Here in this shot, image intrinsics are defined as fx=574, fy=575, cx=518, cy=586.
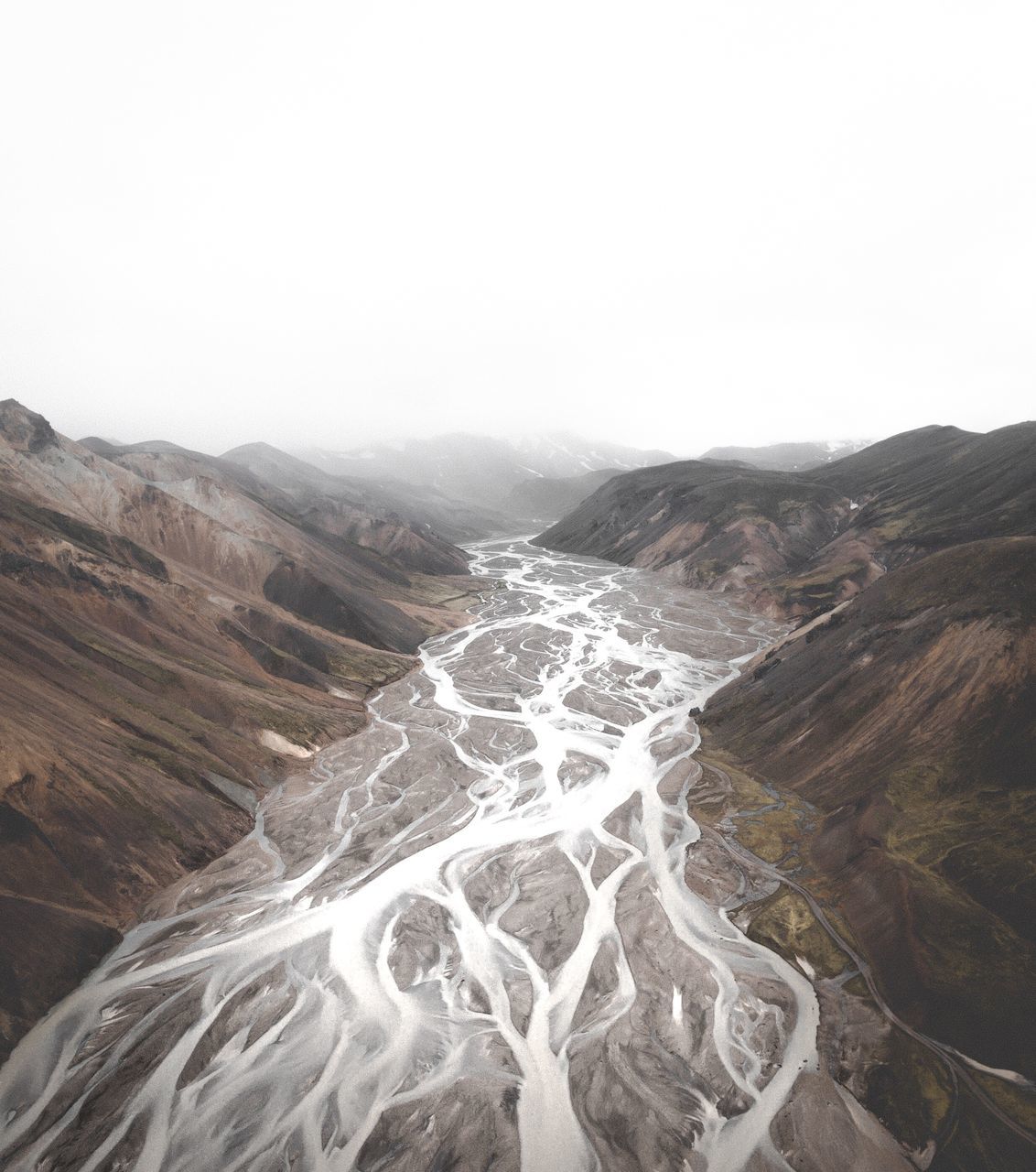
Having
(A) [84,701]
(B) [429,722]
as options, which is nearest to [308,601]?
(B) [429,722]

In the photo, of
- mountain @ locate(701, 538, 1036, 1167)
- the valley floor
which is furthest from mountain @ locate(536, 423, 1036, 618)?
the valley floor

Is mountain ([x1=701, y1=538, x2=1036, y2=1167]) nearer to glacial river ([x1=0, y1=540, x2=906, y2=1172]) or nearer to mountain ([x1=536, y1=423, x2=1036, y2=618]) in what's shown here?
glacial river ([x1=0, y1=540, x2=906, y2=1172])

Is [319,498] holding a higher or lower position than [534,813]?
higher

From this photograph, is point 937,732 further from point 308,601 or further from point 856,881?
point 308,601

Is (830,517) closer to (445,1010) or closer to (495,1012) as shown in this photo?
(495,1012)

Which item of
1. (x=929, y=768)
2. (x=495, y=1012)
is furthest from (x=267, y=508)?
(x=929, y=768)

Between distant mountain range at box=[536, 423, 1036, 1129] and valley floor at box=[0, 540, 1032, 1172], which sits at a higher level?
distant mountain range at box=[536, 423, 1036, 1129]
